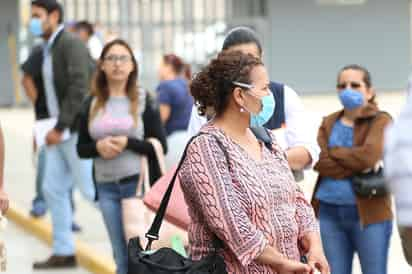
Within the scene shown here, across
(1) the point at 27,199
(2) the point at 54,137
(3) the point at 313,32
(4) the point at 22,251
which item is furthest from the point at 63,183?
(3) the point at 313,32

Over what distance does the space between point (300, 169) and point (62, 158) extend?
4058 mm

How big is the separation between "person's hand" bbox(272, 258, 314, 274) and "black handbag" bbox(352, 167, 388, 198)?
206 cm

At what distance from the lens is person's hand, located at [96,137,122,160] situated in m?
8.04

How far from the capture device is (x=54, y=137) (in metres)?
10.0

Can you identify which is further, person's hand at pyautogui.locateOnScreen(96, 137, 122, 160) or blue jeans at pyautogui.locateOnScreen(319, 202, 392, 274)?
person's hand at pyautogui.locateOnScreen(96, 137, 122, 160)

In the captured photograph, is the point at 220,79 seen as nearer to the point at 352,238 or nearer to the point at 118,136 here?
the point at 352,238

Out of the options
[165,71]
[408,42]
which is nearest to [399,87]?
[408,42]

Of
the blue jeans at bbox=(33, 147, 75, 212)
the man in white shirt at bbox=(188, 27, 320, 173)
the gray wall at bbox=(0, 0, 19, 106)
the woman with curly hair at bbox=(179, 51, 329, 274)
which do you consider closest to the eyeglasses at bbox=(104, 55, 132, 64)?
the man in white shirt at bbox=(188, 27, 320, 173)

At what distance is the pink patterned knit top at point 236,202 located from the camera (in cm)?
491

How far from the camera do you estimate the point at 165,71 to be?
11602 millimetres

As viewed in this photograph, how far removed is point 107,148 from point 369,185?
5.95 ft

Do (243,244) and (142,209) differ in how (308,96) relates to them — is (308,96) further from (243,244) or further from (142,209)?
(243,244)

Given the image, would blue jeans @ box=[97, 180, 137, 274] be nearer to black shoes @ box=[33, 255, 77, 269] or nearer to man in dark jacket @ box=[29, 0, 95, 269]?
man in dark jacket @ box=[29, 0, 95, 269]

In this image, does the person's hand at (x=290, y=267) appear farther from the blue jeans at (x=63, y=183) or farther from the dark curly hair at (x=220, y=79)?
the blue jeans at (x=63, y=183)
